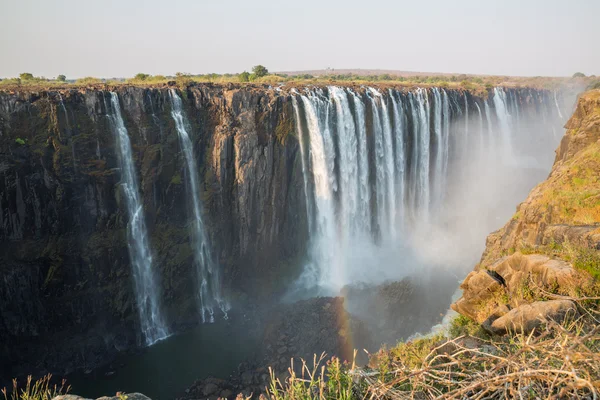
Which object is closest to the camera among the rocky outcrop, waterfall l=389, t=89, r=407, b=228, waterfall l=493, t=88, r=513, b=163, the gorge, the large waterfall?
the rocky outcrop

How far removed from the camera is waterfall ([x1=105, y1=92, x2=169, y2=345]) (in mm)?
19047

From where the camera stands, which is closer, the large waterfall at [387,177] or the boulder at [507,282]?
the boulder at [507,282]

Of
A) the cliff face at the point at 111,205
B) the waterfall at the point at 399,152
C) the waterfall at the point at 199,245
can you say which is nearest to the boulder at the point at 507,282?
the cliff face at the point at 111,205

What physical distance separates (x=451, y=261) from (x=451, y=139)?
11.8 m

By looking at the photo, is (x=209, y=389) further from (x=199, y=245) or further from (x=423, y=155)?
(x=423, y=155)

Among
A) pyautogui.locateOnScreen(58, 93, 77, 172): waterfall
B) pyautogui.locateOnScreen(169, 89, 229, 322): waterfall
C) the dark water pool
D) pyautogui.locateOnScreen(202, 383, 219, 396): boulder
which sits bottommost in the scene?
the dark water pool

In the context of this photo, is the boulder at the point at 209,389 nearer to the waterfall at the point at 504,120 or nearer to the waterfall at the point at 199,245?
the waterfall at the point at 199,245

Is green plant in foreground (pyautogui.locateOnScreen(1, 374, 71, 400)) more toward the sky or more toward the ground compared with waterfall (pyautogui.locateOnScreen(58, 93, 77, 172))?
more toward the ground

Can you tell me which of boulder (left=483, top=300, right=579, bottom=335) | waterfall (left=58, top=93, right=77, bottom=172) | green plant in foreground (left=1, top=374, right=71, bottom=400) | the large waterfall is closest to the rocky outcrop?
boulder (left=483, top=300, right=579, bottom=335)

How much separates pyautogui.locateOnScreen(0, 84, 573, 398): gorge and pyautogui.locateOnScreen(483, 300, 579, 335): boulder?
12244 millimetres

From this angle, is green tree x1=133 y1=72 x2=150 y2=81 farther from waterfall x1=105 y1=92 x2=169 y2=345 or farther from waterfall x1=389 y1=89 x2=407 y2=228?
waterfall x1=389 y1=89 x2=407 y2=228

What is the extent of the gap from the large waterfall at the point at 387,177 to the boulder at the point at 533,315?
55.6ft

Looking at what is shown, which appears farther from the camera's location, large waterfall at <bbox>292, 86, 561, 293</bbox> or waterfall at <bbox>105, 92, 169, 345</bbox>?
large waterfall at <bbox>292, 86, 561, 293</bbox>

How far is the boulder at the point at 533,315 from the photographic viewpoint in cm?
624
